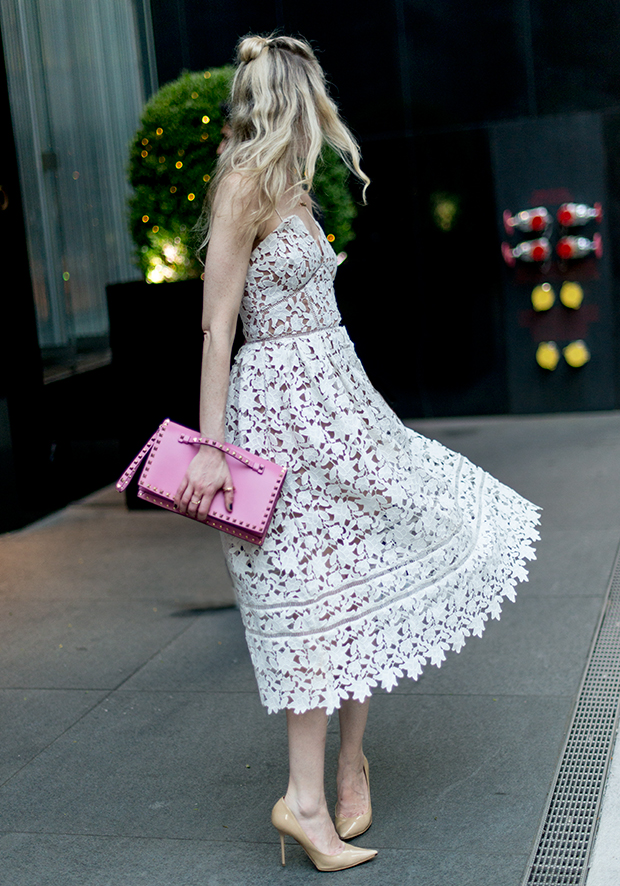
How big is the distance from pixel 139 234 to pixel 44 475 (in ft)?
5.57

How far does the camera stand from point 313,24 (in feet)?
25.5

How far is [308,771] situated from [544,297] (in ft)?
19.3


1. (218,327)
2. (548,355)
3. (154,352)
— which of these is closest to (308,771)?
(218,327)

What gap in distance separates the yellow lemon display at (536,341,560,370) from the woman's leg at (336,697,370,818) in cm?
559

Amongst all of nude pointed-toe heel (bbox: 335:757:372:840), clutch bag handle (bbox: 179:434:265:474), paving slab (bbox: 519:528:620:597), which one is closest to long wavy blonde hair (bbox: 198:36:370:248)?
clutch bag handle (bbox: 179:434:265:474)

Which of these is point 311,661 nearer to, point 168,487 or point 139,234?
point 168,487

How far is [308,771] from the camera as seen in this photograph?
95.7 inches

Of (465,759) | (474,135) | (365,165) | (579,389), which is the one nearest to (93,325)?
(365,165)

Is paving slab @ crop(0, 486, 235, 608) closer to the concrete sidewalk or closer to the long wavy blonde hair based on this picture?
the concrete sidewalk

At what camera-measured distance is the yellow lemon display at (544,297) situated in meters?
7.71

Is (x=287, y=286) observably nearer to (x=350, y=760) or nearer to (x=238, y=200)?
(x=238, y=200)

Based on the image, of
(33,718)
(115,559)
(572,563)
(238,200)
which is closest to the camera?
(238,200)

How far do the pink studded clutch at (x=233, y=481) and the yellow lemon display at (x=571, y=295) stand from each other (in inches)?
230

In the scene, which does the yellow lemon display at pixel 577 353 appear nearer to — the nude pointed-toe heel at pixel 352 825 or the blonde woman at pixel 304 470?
the blonde woman at pixel 304 470
